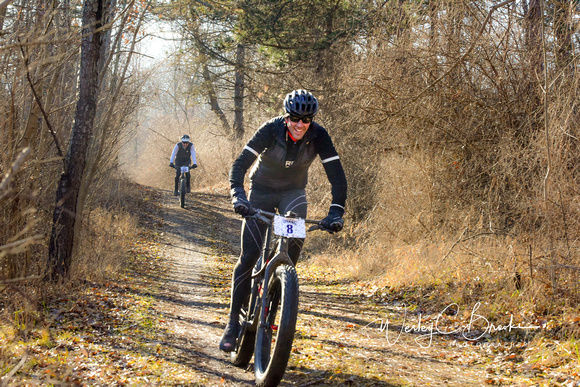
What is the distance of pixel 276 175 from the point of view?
4.42 meters

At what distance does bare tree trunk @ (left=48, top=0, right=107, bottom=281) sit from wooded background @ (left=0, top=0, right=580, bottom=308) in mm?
24

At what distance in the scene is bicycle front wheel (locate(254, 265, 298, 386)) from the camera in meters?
3.28

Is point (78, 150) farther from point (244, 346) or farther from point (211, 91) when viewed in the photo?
point (211, 91)

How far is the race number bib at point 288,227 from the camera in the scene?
367 cm

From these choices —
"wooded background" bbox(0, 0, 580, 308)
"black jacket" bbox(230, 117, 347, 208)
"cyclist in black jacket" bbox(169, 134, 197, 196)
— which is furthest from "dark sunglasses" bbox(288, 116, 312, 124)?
"cyclist in black jacket" bbox(169, 134, 197, 196)

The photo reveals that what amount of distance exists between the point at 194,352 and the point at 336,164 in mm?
2214

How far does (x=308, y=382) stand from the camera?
4.02m

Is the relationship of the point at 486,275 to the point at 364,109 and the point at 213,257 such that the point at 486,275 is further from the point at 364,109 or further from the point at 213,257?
the point at 213,257

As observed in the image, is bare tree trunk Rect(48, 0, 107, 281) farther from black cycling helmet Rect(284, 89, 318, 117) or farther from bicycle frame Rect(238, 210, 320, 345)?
black cycling helmet Rect(284, 89, 318, 117)

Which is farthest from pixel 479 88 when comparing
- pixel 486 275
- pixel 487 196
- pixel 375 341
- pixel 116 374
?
pixel 116 374

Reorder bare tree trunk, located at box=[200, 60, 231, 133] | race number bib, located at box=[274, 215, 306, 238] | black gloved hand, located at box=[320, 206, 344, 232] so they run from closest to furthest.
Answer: race number bib, located at box=[274, 215, 306, 238], black gloved hand, located at box=[320, 206, 344, 232], bare tree trunk, located at box=[200, 60, 231, 133]

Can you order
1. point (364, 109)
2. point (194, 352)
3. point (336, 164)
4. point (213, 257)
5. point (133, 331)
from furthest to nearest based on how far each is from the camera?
point (213, 257) → point (364, 109) → point (133, 331) → point (194, 352) → point (336, 164)

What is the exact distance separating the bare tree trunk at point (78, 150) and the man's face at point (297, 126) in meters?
3.79

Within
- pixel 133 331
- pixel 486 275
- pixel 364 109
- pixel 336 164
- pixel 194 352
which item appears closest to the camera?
pixel 336 164
